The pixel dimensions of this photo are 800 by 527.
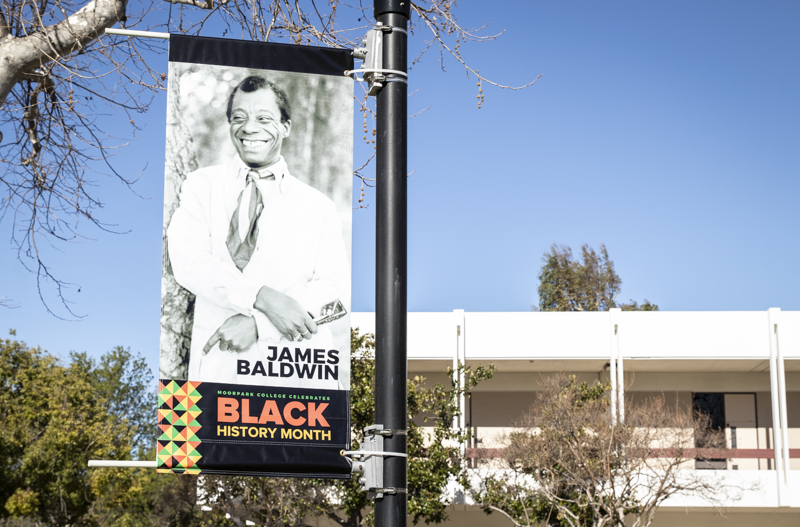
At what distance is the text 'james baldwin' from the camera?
12.4 ft

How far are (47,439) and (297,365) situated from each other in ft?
81.6

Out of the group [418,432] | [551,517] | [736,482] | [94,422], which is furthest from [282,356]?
[94,422]

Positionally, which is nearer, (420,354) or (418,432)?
(418,432)

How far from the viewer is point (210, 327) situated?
3.84m

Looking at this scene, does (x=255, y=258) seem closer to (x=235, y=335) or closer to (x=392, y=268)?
(x=235, y=335)

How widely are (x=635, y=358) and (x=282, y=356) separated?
945 inches

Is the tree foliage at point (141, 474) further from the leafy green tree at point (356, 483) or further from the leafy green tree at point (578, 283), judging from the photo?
the leafy green tree at point (578, 283)

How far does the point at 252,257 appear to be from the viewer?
3906 mm

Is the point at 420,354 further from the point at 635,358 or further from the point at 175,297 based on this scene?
the point at 175,297

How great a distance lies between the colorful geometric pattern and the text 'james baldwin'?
0.85ft

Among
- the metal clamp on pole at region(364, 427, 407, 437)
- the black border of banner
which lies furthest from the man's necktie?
the metal clamp on pole at region(364, 427, 407, 437)

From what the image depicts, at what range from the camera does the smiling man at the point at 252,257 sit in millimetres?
3834

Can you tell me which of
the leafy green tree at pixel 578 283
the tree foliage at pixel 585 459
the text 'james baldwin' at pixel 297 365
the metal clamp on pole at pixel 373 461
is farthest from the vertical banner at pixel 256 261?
the leafy green tree at pixel 578 283

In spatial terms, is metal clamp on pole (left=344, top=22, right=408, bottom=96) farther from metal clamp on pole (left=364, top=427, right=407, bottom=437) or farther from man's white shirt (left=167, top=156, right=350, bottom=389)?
metal clamp on pole (left=364, top=427, right=407, bottom=437)
